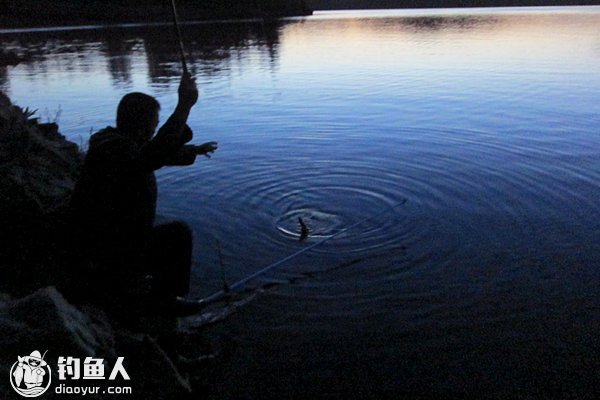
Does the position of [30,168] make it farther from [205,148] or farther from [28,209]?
[205,148]

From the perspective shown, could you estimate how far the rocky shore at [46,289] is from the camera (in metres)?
4.21

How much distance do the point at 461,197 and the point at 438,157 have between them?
2899 mm

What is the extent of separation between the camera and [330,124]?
663 inches

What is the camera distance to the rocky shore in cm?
421

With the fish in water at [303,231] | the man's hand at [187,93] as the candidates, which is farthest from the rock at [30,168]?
the fish in water at [303,231]

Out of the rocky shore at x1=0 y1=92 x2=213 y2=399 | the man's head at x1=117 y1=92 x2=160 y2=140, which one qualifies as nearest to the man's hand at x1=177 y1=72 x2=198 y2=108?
the man's head at x1=117 y1=92 x2=160 y2=140

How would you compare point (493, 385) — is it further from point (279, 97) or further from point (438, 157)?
point (279, 97)

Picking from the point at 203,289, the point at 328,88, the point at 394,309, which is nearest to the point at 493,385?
the point at 394,309

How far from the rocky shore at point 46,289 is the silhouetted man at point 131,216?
1.01 feet

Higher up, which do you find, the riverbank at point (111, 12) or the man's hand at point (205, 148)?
the riverbank at point (111, 12)

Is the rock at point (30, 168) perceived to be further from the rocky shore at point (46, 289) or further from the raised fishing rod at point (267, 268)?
the raised fishing rod at point (267, 268)

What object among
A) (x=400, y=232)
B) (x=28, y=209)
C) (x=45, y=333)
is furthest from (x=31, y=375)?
(x=400, y=232)

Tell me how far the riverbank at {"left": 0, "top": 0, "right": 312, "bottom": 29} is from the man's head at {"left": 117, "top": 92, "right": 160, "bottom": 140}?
89446 millimetres

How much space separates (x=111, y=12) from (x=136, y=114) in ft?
337
